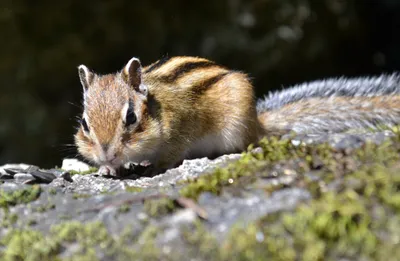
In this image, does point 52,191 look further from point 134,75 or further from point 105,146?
point 134,75

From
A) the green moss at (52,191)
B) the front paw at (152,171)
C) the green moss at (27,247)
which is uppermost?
the green moss at (27,247)

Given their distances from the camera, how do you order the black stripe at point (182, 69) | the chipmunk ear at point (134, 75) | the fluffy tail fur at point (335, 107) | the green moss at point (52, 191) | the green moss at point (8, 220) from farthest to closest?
1. the fluffy tail fur at point (335, 107)
2. the black stripe at point (182, 69)
3. the chipmunk ear at point (134, 75)
4. the green moss at point (52, 191)
5. the green moss at point (8, 220)

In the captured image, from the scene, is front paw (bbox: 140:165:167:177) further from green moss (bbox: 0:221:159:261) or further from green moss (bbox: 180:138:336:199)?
green moss (bbox: 0:221:159:261)

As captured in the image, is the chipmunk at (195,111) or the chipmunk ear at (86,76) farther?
the chipmunk ear at (86,76)

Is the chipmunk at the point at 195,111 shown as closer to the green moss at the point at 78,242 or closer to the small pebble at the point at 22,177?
the small pebble at the point at 22,177

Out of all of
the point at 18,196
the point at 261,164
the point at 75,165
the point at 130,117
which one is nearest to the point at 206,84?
the point at 130,117

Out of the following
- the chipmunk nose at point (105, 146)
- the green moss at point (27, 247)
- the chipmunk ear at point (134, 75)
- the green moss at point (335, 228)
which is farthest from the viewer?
the chipmunk ear at point (134, 75)

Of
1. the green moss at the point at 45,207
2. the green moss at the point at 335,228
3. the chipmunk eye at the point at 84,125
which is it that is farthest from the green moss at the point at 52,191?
the green moss at the point at 335,228
